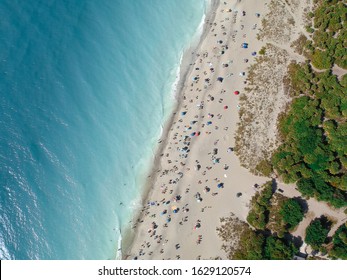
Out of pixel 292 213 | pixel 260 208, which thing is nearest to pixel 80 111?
pixel 260 208

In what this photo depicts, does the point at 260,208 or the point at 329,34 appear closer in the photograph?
the point at 260,208

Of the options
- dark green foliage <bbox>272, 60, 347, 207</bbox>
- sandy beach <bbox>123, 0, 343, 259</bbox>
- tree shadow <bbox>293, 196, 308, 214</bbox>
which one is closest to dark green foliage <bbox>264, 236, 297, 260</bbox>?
sandy beach <bbox>123, 0, 343, 259</bbox>

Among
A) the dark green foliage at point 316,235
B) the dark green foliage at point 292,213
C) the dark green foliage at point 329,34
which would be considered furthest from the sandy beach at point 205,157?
the dark green foliage at point 329,34

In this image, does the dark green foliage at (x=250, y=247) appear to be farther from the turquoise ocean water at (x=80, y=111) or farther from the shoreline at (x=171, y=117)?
the turquoise ocean water at (x=80, y=111)

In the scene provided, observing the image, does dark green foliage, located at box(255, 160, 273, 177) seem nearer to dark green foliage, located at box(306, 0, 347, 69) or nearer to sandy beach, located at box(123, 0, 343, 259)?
sandy beach, located at box(123, 0, 343, 259)

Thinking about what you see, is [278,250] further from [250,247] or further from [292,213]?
[292,213]
